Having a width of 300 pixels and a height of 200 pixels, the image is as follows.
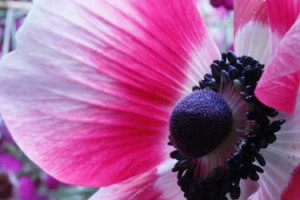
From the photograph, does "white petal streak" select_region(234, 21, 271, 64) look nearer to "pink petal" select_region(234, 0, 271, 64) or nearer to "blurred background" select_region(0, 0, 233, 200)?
"pink petal" select_region(234, 0, 271, 64)

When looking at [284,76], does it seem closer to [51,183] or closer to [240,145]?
[240,145]

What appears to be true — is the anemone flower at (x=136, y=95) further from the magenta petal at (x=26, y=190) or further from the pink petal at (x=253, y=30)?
the magenta petal at (x=26, y=190)

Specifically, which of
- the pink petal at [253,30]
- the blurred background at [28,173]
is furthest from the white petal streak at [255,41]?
the blurred background at [28,173]

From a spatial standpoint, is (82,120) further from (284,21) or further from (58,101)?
(284,21)

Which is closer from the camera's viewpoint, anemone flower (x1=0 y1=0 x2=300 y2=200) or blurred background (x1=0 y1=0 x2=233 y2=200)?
anemone flower (x1=0 y1=0 x2=300 y2=200)

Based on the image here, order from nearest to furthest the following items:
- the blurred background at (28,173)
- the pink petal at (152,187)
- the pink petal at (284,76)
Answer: the pink petal at (284,76), the pink petal at (152,187), the blurred background at (28,173)

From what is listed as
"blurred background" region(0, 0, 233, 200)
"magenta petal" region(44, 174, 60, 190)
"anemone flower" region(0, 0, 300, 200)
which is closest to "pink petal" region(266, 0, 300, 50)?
"anemone flower" region(0, 0, 300, 200)

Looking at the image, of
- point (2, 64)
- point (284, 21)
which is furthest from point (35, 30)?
point (284, 21)
